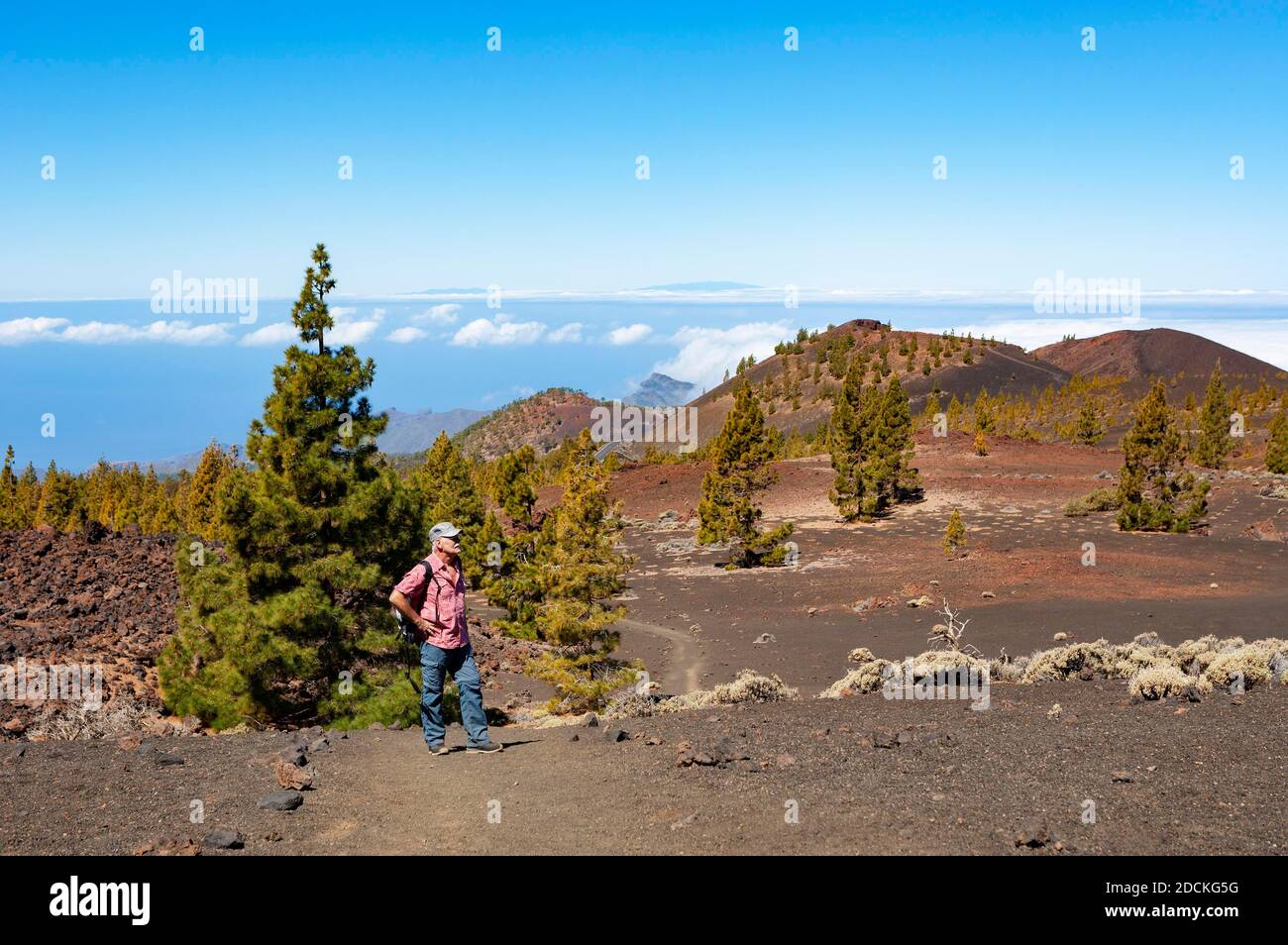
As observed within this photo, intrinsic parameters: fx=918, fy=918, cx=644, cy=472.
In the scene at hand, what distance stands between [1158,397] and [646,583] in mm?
20127

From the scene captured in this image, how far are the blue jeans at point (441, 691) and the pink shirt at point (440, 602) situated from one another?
118 millimetres

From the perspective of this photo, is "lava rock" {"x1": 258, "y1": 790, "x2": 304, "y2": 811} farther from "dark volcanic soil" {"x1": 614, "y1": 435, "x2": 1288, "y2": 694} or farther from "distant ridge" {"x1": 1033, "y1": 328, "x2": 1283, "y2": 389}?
"distant ridge" {"x1": 1033, "y1": 328, "x2": 1283, "y2": 389}

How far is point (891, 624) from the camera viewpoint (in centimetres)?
2272

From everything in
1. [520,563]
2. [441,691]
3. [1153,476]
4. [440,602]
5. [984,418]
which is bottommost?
[520,563]

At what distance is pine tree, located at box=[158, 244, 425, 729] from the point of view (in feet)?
37.9

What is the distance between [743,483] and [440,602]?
29.2m

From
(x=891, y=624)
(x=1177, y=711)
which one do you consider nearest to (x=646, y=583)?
(x=891, y=624)

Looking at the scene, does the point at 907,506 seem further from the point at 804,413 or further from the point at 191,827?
the point at 804,413

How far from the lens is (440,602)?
7.87 metres

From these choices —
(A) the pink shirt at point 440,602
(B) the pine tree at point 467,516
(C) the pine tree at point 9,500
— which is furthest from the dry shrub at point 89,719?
(C) the pine tree at point 9,500

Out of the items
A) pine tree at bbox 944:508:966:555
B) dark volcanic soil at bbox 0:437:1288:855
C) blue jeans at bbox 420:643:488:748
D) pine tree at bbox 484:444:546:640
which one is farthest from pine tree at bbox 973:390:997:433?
blue jeans at bbox 420:643:488:748

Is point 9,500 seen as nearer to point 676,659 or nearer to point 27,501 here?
point 27,501

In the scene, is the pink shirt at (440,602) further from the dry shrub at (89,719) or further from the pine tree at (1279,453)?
the pine tree at (1279,453)

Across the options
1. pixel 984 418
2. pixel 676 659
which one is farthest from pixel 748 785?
pixel 984 418
